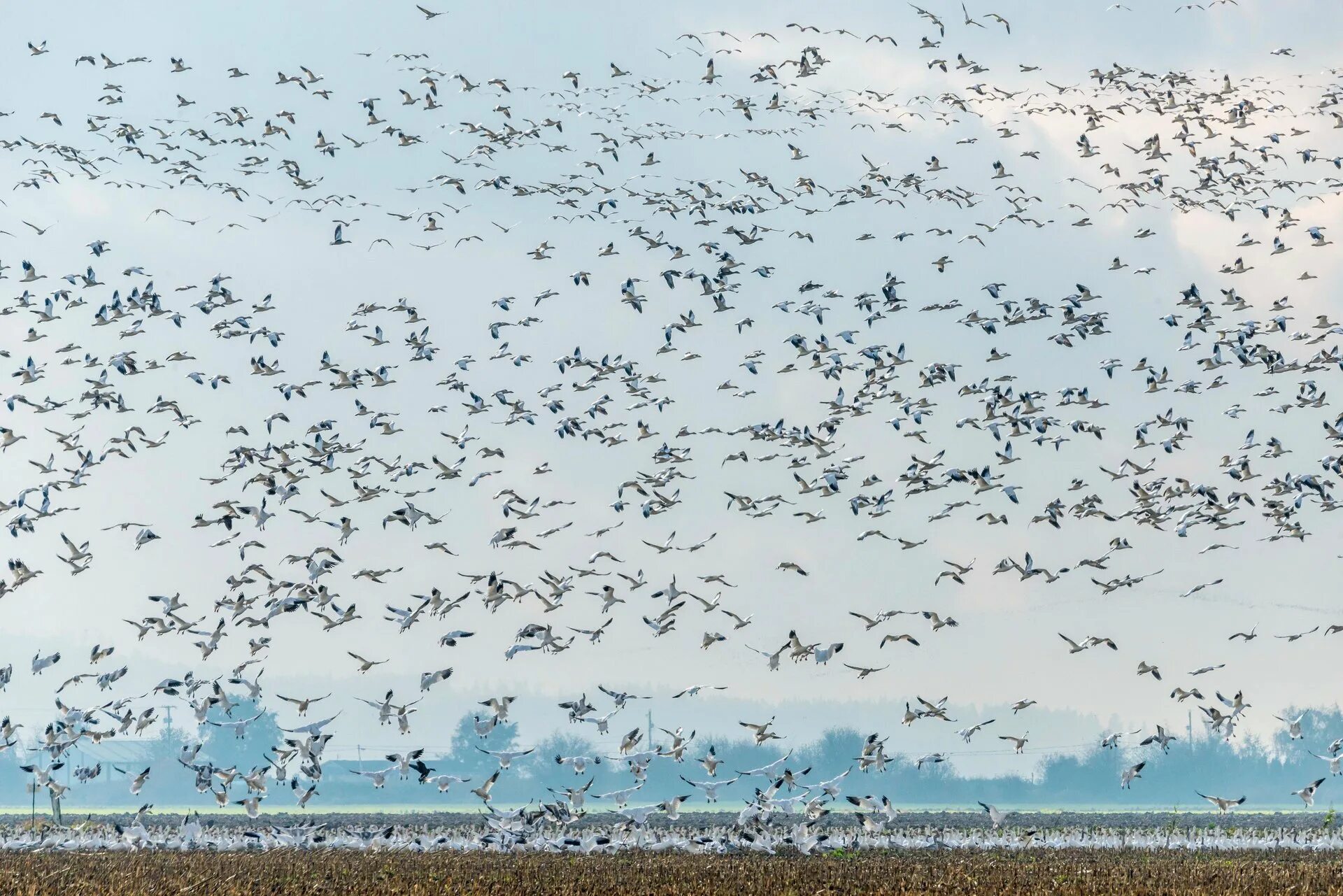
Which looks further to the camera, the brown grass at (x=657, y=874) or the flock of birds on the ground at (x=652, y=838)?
the flock of birds on the ground at (x=652, y=838)

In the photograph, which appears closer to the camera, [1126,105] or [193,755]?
[193,755]

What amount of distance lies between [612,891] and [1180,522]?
2305 cm

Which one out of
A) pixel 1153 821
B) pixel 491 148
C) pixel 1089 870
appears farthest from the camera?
pixel 1153 821

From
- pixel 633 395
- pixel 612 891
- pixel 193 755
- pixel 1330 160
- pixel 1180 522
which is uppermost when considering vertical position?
pixel 1330 160

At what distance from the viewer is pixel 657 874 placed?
33.7 m

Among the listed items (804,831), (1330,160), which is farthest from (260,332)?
(1330,160)

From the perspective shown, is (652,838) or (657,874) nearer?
(657,874)

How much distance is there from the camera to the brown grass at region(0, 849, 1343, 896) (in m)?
28.7

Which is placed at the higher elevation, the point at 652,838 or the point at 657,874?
the point at 652,838

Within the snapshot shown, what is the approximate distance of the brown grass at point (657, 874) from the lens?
2870cm

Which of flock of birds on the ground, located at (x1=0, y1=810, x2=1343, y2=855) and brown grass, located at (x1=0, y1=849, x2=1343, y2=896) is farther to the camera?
flock of birds on the ground, located at (x1=0, y1=810, x2=1343, y2=855)

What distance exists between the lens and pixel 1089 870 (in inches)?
1396

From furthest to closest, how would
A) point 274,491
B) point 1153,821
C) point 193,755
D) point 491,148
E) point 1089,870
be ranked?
1. point 1153,821
2. point 491,148
3. point 274,491
4. point 193,755
5. point 1089,870

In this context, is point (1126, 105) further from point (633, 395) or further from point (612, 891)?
point (612, 891)
